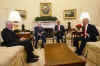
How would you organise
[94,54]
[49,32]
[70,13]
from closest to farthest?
[94,54], [49,32], [70,13]

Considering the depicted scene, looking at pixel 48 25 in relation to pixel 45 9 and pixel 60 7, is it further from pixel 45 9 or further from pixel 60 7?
pixel 60 7

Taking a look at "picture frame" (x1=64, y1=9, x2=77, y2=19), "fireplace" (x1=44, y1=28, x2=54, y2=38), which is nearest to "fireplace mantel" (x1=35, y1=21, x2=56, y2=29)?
"fireplace" (x1=44, y1=28, x2=54, y2=38)

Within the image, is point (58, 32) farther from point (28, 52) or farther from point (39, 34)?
point (28, 52)

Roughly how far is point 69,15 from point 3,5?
13.0 feet

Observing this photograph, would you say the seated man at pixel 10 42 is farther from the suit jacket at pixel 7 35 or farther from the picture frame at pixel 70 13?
the picture frame at pixel 70 13

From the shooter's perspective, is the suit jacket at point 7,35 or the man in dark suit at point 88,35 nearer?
the suit jacket at point 7,35

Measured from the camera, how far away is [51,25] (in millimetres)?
6332

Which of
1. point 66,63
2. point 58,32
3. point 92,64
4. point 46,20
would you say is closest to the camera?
point 66,63

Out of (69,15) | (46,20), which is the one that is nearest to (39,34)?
(46,20)

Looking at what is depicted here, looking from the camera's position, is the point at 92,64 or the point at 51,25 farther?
the point at 51,25

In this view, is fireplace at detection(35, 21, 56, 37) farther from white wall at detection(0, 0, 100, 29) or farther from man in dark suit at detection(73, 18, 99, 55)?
man in dark suit at detection(73, 18, 99, 55)

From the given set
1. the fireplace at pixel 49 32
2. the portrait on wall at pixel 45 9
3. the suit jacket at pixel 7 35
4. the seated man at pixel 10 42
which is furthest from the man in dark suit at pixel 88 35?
the portrait on wall at pixel 45 9

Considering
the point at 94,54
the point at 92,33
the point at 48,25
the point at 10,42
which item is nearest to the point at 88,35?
the point at 92,33

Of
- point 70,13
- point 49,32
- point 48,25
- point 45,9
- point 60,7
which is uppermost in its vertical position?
point 60,7
